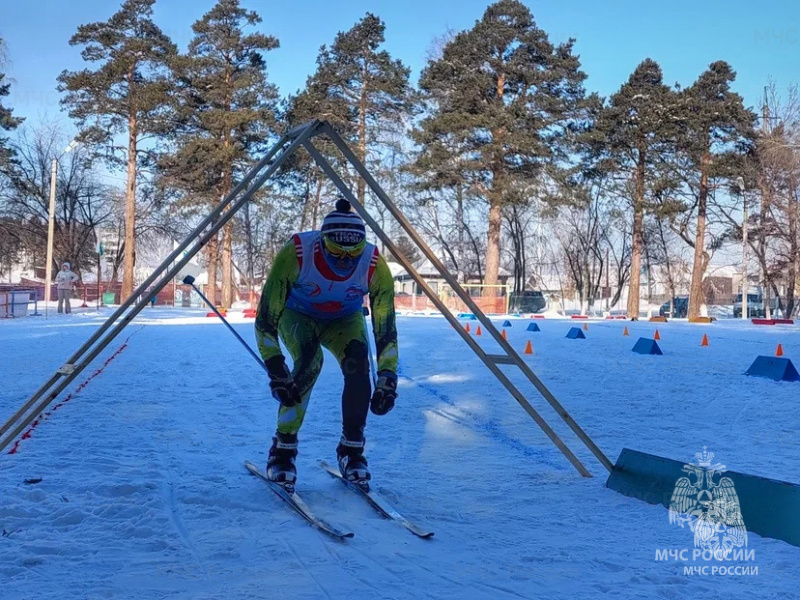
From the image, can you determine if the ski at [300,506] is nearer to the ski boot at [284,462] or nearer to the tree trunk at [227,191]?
the ski boot at [284,462]

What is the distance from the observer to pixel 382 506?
4.32 meters

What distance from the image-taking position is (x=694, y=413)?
8.05 m

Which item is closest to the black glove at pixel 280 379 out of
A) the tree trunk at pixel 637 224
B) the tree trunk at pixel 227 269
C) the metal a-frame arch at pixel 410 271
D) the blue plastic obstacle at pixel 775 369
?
the metal a-frame arch at pixel 410 271

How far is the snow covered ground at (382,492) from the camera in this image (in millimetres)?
3281

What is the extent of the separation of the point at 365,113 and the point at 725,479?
36977 mm

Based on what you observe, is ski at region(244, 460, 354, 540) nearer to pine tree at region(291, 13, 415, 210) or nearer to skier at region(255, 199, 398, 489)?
skier at region(255, 199, 398, 489)

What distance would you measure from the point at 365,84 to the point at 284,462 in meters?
A: 36.6

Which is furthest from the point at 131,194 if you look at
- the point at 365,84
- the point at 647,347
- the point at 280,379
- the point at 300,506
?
the point at 300,506

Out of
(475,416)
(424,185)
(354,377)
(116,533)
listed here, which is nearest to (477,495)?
(354,377)

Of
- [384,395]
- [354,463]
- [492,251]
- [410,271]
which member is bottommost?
[354,463]

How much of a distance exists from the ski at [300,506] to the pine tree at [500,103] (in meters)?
33.8

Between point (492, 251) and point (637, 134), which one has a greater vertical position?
point (637, 134)

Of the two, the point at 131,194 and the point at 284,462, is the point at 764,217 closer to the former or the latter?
the point at 131,194

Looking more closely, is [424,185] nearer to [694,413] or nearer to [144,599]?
[694,413]
